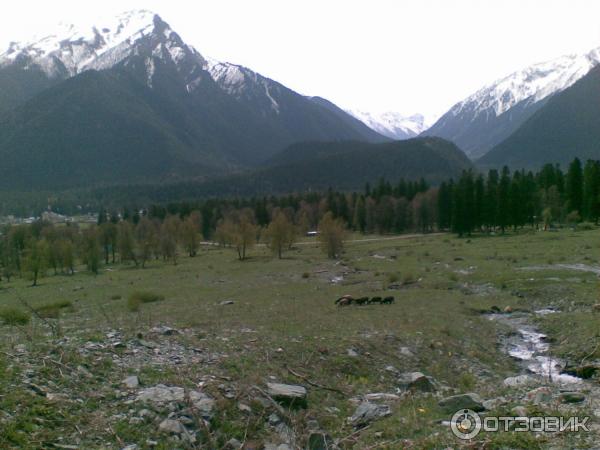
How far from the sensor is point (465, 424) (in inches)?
414

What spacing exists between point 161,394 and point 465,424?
698 cm

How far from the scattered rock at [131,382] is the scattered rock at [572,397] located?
34.9 ft

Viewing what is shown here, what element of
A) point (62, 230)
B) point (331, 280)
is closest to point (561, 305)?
point (331, 280)

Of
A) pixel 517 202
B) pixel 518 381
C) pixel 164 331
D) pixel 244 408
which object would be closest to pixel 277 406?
pixel 244 408

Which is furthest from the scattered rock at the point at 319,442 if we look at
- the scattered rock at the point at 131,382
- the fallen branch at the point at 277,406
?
the scattered rock at the point at 131,382

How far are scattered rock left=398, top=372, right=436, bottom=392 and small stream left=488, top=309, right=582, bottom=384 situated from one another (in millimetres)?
3765

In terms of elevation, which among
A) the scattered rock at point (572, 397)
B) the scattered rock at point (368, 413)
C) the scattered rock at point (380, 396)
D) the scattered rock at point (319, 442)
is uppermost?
the scattered rock at point (572, 397)

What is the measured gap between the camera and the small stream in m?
16.0

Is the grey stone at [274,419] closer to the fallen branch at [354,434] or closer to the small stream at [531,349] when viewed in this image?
the fallen branch at [354,434]

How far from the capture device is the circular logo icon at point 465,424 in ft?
32.6

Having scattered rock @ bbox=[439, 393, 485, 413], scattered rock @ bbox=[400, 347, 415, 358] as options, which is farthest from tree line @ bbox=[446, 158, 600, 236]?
scattered rock @ bbox=[439, 393, 485, 413]

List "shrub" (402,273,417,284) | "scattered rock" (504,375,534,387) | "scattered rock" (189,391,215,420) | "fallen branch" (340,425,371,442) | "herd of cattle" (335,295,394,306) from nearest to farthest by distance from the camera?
"fallen branch" (340,425,371,442) → "scattered rock" (189,391,215,420) → "scattered rock" (504,375,534,387) → "herd of cattle" (335,295,394,306) → "shrub" (402,273,417,284)

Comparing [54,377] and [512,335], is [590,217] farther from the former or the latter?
[54,377]

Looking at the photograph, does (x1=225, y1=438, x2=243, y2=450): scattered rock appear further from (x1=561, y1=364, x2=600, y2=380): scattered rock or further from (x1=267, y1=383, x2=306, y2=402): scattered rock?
(x1=561, y1=364, x2=600, y2=380): scattered rock
